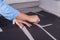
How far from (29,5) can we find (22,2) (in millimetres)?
106

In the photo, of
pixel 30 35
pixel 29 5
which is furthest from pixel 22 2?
pixel 30 35

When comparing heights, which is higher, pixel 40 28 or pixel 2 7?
pixel 2 7

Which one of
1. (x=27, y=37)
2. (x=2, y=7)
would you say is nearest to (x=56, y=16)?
(x=27, y=37)

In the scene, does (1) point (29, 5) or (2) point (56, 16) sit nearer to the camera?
(2) point (56, 16)

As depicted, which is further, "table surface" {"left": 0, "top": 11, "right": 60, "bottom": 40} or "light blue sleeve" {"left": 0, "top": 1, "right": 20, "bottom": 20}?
"table surface" {"left": 0, "top": 11, "right": 60, "bottom": 40}

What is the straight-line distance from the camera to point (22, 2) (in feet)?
5.99

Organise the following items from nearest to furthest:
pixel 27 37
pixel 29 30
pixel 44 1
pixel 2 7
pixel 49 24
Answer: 1. pixel 2 7
2. pixel 27 37
3. pixel 29 30
4. pixel 49 24
5. pixel 44 1

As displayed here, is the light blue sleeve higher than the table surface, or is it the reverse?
the light blue sleeve

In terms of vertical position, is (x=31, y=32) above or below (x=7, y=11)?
below

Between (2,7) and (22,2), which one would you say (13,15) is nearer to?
(2,7)

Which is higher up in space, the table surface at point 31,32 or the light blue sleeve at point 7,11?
the light blue sleeve at point 7,11

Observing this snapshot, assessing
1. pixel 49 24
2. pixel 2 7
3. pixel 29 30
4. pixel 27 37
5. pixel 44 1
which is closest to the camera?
pixel 2 7

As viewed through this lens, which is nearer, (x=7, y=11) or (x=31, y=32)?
(x=7, y=11)

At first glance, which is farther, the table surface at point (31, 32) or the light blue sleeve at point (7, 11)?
the table surface at point (31, 32)
